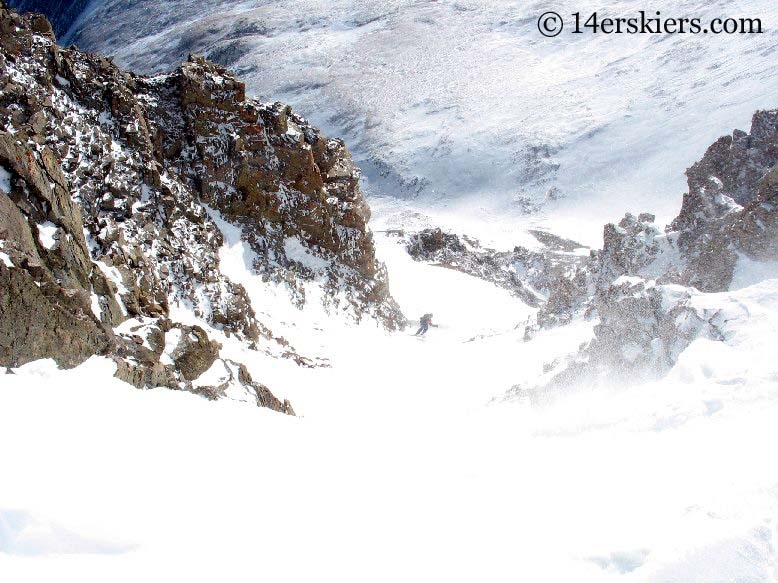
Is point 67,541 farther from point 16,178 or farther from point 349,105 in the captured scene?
point 349,105

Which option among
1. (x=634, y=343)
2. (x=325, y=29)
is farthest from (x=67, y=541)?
(x=325, y=29)

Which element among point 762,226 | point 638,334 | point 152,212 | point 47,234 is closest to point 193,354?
point 47,234

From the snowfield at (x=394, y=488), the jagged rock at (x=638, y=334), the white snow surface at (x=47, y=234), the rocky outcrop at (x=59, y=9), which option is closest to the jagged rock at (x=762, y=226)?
the jagged rock at (x=638, y=334)

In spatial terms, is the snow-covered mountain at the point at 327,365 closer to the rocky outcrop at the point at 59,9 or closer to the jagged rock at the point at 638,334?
the jagged rock at the point at 638,334

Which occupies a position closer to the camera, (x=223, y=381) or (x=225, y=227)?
(x=223, y=381)

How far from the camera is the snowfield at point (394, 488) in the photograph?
11.7 feet

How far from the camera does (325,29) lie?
89.9 meters

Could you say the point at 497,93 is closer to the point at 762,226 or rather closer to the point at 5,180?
the point at 762,226

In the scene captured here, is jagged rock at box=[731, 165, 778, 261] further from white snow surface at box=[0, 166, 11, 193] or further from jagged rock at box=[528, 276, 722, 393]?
white snow surface at box=[0, 166, 11, 193]

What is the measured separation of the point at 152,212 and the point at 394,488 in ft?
53.1

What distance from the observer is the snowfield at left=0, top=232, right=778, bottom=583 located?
11.7 feet

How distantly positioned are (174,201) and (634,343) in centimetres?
1541
